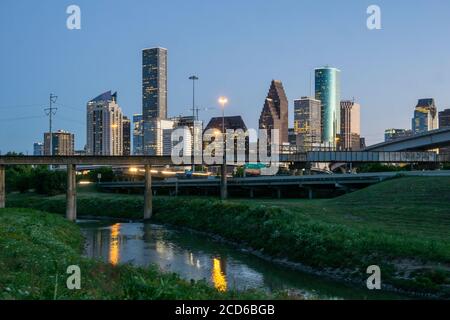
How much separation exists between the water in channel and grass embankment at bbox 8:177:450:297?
2.05 meters

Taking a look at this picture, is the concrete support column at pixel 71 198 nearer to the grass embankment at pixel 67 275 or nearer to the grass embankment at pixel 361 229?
the grass embankment at pixel 361 229

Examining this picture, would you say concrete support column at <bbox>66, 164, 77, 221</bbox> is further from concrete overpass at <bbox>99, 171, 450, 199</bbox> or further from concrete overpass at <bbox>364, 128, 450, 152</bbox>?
concrete overpass at <bbox>364, 128, 450, 152</bbox>

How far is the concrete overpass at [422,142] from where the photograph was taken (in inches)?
4331

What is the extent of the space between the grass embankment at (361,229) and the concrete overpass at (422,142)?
40272 millimetres

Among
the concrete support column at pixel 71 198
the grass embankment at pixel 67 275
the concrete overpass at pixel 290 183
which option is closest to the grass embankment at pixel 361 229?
the concrete overpass at pixel 290 183

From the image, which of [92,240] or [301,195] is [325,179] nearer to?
[301,195]

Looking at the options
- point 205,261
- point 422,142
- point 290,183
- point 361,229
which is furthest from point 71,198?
point 422,142

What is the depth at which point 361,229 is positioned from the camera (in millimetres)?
43375

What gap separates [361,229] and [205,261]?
13.4 metres

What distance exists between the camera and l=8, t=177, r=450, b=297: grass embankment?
32.5 metres

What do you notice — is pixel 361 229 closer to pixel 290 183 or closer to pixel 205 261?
pixel 205 261

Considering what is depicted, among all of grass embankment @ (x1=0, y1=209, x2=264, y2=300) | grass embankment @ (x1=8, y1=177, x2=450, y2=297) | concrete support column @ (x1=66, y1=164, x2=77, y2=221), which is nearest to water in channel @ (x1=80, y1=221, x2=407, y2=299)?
grass embankment @ (x1=8, y1=177, x2=450, y2=297)

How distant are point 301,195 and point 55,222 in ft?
176
